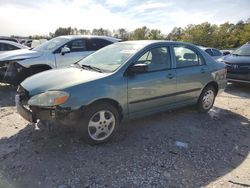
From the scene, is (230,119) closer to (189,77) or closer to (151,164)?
(189,77)

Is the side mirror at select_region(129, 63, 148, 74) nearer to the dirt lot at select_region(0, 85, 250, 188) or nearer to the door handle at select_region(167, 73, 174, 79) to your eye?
the door handle at select_region(167, 73, 174, 79)

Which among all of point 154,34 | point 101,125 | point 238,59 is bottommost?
point 101,125

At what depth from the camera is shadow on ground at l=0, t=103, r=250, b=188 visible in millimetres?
3205

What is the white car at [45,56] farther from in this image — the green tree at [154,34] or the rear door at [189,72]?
the green tree at [154,34]

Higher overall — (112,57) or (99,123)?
(112,57)

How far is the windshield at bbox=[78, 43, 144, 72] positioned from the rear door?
92 centimetres

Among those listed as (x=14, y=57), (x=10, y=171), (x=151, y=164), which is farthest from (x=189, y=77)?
(x=14, y=57)

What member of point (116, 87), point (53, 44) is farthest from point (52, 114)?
point (53, 44)

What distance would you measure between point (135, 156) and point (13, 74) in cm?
461

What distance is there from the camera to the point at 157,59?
4801 mm

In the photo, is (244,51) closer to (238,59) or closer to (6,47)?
(238,59)

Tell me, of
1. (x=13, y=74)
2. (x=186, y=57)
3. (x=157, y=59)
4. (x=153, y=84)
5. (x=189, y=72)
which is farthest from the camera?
(x=13, y=74)

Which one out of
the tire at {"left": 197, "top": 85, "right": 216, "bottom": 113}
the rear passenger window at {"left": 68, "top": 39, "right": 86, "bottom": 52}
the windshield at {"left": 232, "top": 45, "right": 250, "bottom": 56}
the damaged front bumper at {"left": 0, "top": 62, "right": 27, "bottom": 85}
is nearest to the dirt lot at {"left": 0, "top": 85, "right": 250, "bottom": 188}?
the tire at {"left": 197, "top": 85, "right": 216, "bottom": 113}

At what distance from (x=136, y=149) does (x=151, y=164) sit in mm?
453
